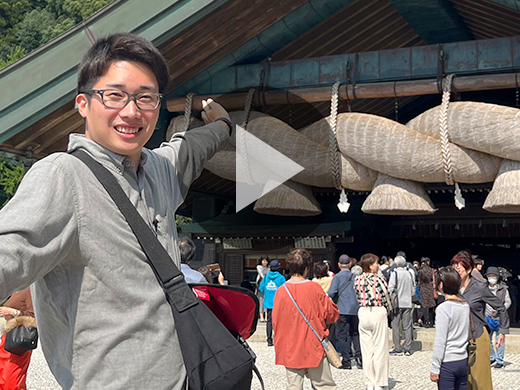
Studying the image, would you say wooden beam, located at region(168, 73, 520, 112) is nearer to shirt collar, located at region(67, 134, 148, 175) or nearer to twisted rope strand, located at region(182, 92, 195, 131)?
twisted rope strand, located at region(182, 92, 195, 131)

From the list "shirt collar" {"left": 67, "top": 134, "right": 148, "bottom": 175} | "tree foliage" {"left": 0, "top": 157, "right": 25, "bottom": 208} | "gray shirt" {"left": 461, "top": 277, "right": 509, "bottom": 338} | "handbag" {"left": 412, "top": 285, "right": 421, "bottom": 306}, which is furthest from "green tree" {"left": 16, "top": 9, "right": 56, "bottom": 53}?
"shirt collar" {"left": 67, "top": 134, "right": 148, "bottom": 175}

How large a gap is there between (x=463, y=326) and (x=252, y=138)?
4.29 metres

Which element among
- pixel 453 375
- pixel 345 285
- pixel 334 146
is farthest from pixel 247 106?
pixel 453 375

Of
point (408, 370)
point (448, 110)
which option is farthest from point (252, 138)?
point (408, 370)

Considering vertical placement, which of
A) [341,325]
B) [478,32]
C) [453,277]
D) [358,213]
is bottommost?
[341,325]

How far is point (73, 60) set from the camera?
6398mm

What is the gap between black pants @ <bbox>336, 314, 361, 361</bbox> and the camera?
9031 millimetres

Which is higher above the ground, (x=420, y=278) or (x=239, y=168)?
(x=239, y=168)

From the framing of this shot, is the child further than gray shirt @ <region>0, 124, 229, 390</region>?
Yes

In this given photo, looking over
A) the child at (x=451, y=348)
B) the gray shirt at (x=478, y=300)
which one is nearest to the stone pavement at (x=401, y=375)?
the gray shirt at (x=478, y=300)

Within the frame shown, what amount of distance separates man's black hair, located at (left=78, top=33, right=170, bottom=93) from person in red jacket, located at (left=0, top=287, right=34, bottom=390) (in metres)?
3.86

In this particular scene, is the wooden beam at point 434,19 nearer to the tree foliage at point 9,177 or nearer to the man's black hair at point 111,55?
the man's black hair at point 111,55

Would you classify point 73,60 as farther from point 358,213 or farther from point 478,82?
point 358,213
